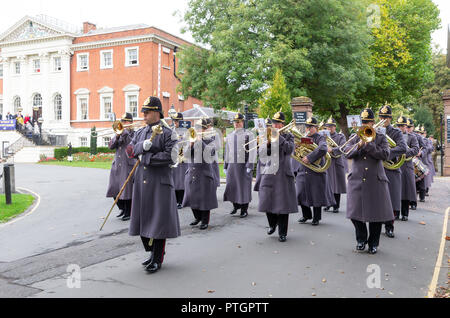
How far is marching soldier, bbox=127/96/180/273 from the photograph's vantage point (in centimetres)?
543

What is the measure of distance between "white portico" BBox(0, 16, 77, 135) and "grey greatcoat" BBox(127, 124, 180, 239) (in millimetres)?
37166

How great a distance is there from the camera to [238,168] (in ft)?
32.4

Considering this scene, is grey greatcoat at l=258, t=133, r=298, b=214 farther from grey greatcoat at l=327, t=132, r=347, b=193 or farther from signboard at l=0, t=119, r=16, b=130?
signboard at l=0, t=119, r=16, b=130

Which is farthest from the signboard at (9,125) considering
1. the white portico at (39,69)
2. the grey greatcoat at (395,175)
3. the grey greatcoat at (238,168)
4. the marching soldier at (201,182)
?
the grey greatcoat at (395,175)

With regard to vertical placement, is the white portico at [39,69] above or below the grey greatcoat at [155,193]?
above

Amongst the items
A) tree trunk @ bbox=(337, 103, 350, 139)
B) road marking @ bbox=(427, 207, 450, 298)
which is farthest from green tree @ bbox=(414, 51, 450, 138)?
road marking @ bbox=(427, 207, 450, 298)

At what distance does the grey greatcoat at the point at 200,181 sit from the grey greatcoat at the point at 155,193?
266 centimetres

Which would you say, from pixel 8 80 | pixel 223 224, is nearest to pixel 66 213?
pixel 223 224

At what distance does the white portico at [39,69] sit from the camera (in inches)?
1578

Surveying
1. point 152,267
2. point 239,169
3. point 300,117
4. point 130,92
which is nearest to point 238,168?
point 239,169

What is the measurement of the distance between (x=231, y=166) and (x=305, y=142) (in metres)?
2.31

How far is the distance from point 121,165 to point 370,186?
208 inches

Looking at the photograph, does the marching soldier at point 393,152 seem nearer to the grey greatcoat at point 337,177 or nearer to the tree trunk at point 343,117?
the grey greatcoat at point 337,177

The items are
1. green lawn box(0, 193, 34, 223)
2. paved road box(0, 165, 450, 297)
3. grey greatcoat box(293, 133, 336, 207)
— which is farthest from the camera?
green lawn box(0, 193, 34, 223)
